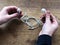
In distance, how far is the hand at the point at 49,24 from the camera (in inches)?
39.1

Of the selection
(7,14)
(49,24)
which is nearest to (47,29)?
(49,24)

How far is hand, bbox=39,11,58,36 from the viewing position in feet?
3.26

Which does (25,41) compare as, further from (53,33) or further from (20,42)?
(53,33)

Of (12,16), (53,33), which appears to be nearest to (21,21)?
(12,16)

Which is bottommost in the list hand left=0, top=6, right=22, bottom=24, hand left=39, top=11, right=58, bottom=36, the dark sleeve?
the dark sleeve

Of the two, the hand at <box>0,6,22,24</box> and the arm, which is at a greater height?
the hand at <box>0,6,22,24</box>

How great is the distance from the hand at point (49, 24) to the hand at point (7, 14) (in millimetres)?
145

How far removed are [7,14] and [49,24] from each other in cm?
23

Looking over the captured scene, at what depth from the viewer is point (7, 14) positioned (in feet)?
3.39

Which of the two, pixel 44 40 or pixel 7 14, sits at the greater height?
pixel 7 14

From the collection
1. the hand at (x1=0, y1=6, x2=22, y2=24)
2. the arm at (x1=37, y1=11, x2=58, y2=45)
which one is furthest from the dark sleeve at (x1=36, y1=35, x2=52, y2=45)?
the hand at (x1=0, y1=6, x2=22, y2=24)

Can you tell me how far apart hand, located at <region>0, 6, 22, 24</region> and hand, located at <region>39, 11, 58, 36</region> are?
0.48 ft

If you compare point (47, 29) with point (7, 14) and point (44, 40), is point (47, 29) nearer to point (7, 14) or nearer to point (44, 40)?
point (44, 40)

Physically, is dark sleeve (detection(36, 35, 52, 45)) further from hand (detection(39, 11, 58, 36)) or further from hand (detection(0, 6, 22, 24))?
hand (detection(0, 6, 22, 24))
